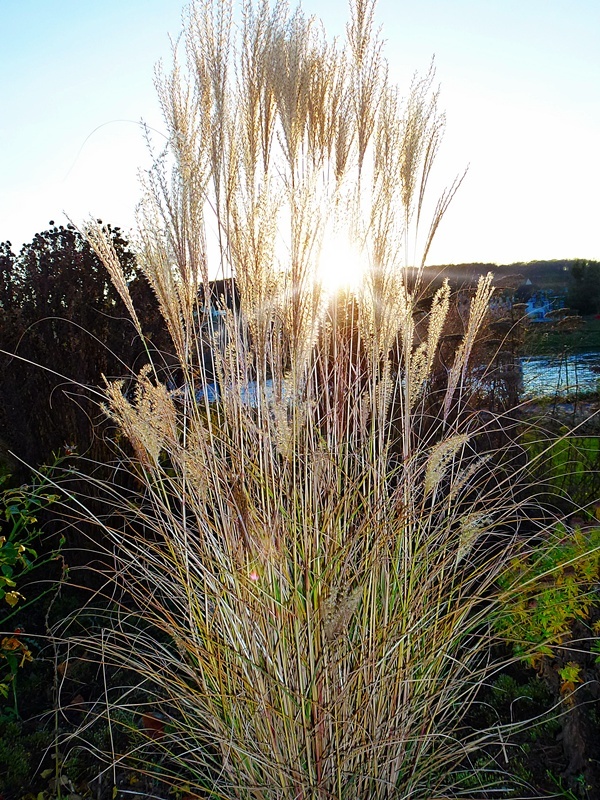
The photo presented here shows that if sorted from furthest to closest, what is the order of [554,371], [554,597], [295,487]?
1. [554,371]
2. [554,597]
3. [295,487]

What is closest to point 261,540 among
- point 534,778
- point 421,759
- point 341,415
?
point 341,415

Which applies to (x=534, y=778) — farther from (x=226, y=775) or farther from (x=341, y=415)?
(x=341, y=415)

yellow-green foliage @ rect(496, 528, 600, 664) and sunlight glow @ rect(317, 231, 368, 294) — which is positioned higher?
sunlight glow @ rect(317, 231, 368, 294)

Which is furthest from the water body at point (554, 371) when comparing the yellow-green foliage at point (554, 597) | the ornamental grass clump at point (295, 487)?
the ornamental grass clump at point (295, 487)

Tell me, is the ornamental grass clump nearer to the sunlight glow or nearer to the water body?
the sunlight glow

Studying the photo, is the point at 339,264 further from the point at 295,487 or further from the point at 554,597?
the point at 554,597

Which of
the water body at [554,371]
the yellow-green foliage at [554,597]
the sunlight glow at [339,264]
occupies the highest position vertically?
the sunlight glow at [339,264]

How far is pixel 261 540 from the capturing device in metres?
2.04

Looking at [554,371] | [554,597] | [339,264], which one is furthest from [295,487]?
[554,371]

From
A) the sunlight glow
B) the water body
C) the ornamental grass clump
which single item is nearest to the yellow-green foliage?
the ornamental grass clump

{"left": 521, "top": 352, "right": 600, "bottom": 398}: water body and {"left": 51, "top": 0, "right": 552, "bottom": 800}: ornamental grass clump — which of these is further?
{"left": 521, "top": 352, "right": 600, "bottom": 398}: water body

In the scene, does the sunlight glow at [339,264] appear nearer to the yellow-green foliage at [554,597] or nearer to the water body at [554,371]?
the yellow-green foliage at [554,597]

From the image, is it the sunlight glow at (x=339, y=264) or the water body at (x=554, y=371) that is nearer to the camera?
the sunlight glow at (x=339, y=264)

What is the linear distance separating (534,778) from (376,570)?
85 centimetres
